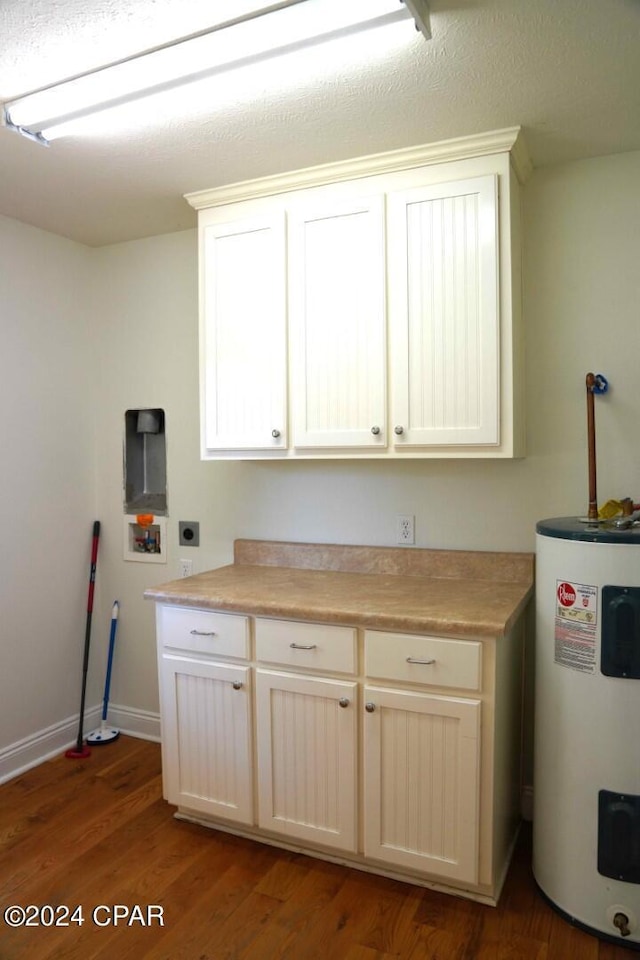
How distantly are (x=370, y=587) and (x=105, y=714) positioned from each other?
1682 millimetres

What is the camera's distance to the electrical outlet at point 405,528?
2588mm

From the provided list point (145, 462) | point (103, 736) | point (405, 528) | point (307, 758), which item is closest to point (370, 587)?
point (405, 528)

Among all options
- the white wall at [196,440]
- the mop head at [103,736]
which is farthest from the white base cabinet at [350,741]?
the mop head at [103,736]

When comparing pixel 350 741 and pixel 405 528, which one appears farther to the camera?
pixel 405 528

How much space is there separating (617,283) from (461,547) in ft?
3.53

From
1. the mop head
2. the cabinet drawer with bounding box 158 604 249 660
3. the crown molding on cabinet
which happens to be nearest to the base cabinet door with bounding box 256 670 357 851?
the cabinet drawer with bounding box 158 604 249 660

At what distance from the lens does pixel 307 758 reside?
7.07 ft

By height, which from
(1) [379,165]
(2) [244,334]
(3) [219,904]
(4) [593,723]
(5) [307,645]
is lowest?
(3) [219,904]

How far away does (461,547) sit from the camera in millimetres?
2512

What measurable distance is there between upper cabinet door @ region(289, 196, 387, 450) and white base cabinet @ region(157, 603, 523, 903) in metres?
0.72

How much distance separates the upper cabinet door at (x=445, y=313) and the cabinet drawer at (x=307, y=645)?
0.68 m

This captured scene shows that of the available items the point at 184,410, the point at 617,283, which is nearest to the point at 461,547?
the point at 617,283

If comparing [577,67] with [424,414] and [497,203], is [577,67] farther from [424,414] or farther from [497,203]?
[424,414]

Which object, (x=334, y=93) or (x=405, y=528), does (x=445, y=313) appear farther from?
(x=405, y=528)
